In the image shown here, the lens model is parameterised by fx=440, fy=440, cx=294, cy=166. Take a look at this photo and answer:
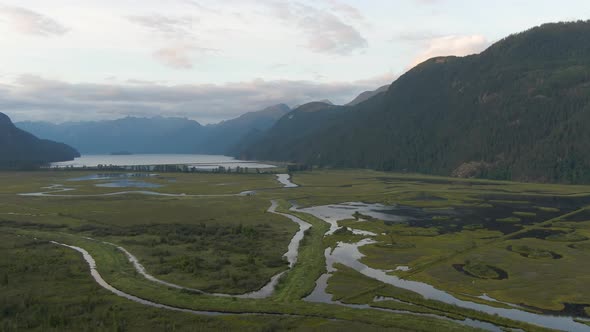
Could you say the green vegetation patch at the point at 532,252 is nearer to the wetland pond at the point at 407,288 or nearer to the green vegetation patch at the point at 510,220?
the wetland pond at the point at 407,288

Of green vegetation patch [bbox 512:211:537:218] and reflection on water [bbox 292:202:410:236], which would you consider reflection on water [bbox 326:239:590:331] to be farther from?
green vegetation patch [bbox 512:211:537:218]

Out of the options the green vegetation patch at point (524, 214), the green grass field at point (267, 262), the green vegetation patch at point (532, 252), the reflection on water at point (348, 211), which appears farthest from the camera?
the green vegetation patch at point (524, 214)

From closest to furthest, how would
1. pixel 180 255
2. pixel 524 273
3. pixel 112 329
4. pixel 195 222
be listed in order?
pixel 112 329, pixel 524 273, pixel 180 255, pixel 195 222

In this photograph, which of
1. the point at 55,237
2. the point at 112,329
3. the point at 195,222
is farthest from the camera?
the point at 195,222

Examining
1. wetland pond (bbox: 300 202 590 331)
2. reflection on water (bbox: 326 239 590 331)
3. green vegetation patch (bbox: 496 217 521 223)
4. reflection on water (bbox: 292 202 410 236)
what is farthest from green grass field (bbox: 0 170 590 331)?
reflection on water (bbox: 292 202 410 236)

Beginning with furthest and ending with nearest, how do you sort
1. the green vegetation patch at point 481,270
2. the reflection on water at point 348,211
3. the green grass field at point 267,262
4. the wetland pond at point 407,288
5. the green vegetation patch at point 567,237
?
the reflection on water at point 348,211 < the green vegetation patch at point 567,237 < the green vegetation patch at point 481,270 < the green grass field at point 267,262 < the wetland pond at point 407,288

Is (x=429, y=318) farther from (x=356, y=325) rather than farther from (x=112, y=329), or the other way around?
(x=112, y=329)

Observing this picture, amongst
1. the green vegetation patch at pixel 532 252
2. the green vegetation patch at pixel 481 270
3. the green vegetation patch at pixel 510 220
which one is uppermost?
the green vegetation patch at pixel 510 220

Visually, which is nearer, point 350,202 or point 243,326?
point 243,326

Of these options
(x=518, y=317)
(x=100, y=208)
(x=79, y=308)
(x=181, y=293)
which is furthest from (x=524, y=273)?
(x=100, y=208)

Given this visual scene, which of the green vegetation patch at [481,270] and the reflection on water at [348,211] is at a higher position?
the reflection on water at [348,211]

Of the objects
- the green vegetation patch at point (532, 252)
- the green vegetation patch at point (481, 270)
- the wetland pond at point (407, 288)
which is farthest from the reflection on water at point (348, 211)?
the green vegetation patch at point (481, 270)
